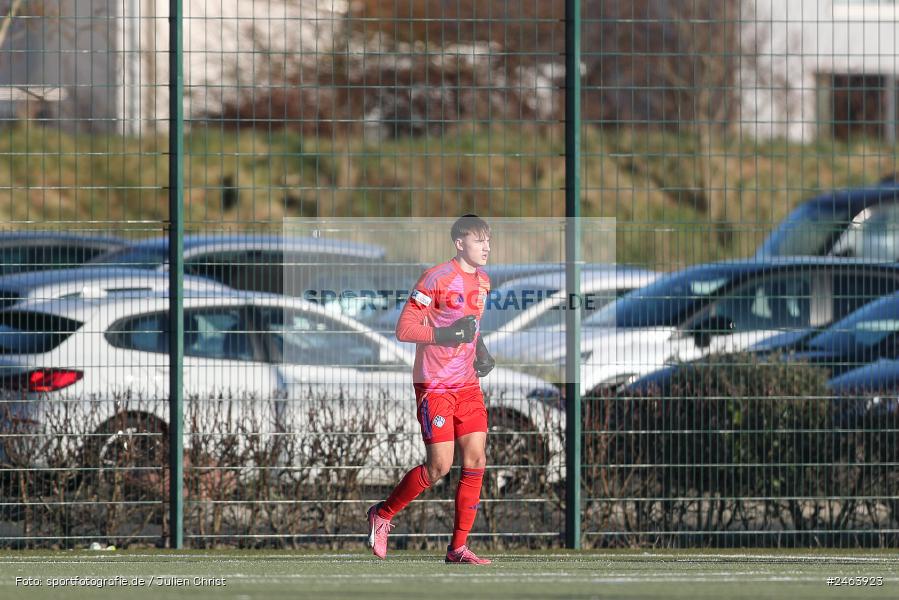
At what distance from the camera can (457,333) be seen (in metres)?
8.03

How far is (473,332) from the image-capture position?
8094 mm

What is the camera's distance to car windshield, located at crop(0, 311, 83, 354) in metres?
9.47

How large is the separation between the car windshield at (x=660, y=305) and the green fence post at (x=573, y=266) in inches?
11.0

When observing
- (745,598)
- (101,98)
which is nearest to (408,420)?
(745,598)

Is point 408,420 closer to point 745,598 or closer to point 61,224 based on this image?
point 61,224

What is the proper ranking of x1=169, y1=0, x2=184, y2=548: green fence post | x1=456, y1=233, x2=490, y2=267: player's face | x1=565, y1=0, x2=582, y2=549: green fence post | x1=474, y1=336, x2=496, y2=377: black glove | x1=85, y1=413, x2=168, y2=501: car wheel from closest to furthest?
x1=456, y1=233, x2=490, y2=267: player's face < x1=474, y1=336, x2=496, y2=377: black glove < x1=169, y1=0, x2=184, y2=548: green fence post < x1=565, y1=0, x2=582, y2=549: green fence post < x1=85, y1=413, x2=168, y2=501: car wheel

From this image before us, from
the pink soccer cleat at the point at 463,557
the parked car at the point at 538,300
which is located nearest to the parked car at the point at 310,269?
the parked car at the point at 538,300

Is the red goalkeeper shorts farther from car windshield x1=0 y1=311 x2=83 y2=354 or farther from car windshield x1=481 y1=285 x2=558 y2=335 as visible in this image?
car windshield x1=0 y1=311 x2=83 y2=354

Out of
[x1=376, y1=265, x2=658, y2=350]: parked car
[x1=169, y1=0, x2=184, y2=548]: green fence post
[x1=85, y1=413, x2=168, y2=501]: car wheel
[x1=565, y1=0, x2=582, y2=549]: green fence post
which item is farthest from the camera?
[x1=376, y1=265, x2=658, y2=350]: parked car

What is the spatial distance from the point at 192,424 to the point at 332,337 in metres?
1.04

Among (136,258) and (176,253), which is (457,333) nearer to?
(176,253)

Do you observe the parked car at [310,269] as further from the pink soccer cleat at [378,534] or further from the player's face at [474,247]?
the pink soccer cleat at [378,534]

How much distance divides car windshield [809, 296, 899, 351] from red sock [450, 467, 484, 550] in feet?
9.29

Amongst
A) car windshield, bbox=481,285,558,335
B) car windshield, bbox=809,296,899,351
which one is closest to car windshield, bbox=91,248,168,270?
car windshield, bbox=481,285,558,335
